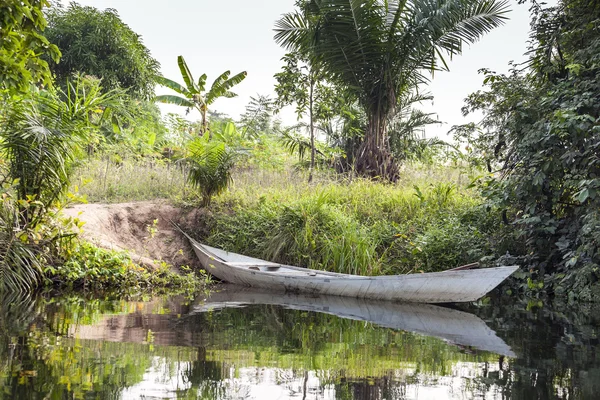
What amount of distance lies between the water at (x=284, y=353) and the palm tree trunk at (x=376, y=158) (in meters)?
5.92

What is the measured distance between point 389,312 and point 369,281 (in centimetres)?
79

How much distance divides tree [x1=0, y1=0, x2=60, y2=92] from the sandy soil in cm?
380

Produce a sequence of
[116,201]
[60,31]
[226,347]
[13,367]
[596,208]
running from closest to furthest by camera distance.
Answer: [13,367] < [226,347] < [596,208] < [116,201] < [60,31]

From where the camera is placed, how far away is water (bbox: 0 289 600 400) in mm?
2668

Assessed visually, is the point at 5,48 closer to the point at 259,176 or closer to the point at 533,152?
the point at 533,152

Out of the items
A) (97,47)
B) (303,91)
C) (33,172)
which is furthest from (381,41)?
(97,47)

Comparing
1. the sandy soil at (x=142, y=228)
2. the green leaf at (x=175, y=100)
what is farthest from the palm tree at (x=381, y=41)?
the green leaf at (x=175, y=100)

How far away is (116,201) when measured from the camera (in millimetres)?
10766

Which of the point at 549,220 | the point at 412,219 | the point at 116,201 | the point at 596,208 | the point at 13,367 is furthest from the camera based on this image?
the point at 116,201

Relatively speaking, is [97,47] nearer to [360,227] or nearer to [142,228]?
[142,228]

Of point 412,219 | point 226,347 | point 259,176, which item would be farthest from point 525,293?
point 259,176

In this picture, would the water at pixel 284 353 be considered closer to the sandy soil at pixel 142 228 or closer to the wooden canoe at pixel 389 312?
the wooden canoe at pixel 389 312

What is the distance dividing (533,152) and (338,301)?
10.7 ft

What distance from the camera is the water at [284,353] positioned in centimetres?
267
